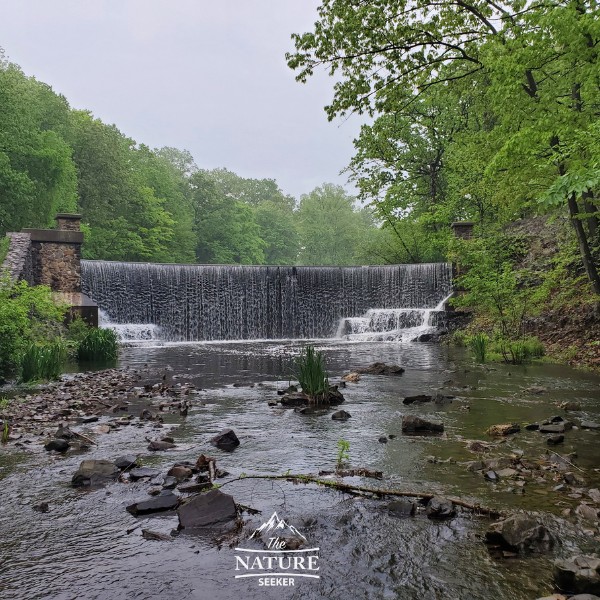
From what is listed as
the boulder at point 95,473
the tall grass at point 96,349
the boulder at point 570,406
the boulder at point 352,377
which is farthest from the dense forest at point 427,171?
the tall grass at point 96,349

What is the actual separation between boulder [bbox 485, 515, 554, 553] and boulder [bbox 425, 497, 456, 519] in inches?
12.6

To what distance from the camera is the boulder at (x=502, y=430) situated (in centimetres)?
456

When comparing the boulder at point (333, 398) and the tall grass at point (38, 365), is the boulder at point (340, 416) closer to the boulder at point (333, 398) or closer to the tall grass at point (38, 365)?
the boulder at point (333, 398)

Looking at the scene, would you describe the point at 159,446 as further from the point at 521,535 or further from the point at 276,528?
the point at 521,535

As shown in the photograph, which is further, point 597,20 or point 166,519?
point 597,20

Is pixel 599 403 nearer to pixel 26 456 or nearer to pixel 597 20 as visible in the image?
pixel 597 20

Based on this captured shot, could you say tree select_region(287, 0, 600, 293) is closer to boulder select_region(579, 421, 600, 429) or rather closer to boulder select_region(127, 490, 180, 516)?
boulder select_region(579, 421, 600, 429)

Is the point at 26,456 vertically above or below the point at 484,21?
Result: below

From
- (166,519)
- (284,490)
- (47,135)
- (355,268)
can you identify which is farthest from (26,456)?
(47,135)

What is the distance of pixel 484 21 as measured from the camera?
935cm

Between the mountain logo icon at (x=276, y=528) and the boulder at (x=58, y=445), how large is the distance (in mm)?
2344

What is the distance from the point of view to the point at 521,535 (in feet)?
7.98

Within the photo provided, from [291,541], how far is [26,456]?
106 inches

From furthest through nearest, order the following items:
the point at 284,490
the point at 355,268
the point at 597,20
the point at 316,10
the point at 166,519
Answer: the point at 355,268
the point at 316,10
the point at 597,20
the point at 284,490
the point at 166,519
